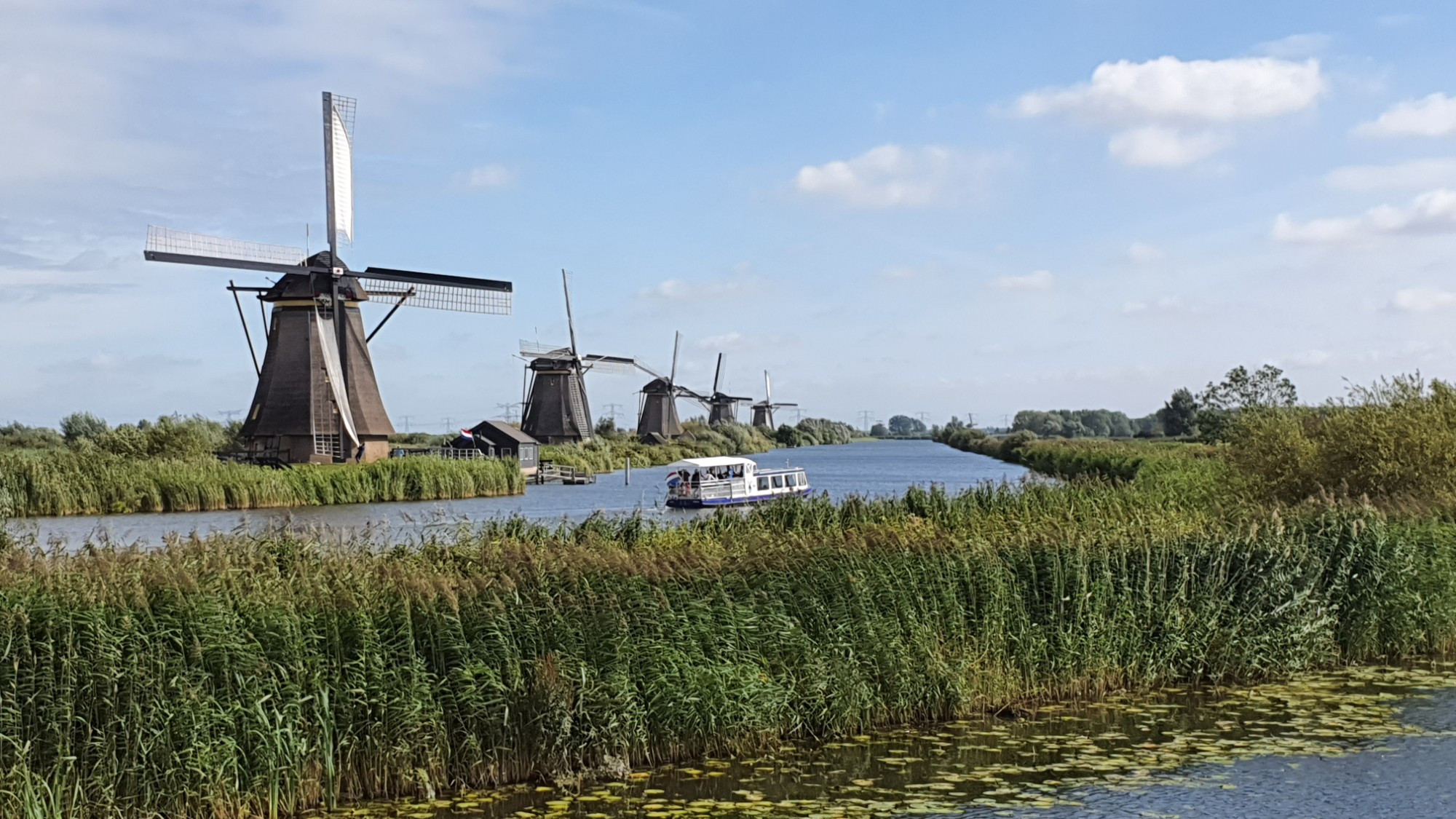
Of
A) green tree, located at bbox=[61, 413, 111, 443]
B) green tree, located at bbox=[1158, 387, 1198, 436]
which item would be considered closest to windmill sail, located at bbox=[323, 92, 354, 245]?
green tree, located at bbox=[61, 413, 111, 443]

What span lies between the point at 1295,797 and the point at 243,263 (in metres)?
39.1

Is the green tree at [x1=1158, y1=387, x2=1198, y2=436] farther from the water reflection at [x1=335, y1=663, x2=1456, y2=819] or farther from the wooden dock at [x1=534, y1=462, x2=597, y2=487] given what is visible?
the water reflection at [x1=335, y1=663, x2=1456, y2=819]

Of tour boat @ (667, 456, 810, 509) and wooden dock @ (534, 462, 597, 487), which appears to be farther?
wooden dock @ (534, 462, 597, 487)

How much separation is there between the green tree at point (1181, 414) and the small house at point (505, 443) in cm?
4579

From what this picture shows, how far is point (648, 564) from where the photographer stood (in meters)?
8.59

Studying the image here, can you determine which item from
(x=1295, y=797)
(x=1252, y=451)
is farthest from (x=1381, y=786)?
(x=1252, y=451)

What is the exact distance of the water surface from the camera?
12.8 m

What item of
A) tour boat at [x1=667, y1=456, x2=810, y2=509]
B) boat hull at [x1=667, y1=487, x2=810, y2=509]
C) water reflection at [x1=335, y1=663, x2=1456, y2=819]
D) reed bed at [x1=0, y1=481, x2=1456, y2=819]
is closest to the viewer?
reed bed at [x1=0, y1=481, x2=1456, y2=819]

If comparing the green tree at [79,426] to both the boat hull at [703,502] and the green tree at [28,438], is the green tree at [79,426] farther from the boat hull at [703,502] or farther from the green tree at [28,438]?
the boat hull at [703,502]

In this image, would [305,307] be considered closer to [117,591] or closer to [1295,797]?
[117,591]

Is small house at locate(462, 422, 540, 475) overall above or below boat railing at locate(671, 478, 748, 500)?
above

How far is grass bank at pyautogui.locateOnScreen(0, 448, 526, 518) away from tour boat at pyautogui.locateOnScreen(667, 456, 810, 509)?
812cm

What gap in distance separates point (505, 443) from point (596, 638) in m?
44.9

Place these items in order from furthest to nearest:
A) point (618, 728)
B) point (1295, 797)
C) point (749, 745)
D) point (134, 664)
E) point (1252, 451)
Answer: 1. point (1252, 451)
2. point (749, 745)
3. point (618, 728)
4. point (1295, 797)
5. point (134, 664)
